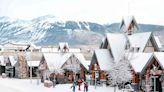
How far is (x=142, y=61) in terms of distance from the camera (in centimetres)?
6112

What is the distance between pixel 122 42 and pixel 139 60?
1228cm

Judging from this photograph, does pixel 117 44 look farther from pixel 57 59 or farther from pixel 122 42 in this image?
pixel 57 59

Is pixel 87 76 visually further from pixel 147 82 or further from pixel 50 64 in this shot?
pixel 147 82

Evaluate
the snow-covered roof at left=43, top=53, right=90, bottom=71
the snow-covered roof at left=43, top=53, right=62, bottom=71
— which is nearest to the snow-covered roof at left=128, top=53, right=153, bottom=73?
the snow-covered roof at left=43, top=53, right=90, bottom=71

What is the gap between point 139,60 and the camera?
62.1 meters

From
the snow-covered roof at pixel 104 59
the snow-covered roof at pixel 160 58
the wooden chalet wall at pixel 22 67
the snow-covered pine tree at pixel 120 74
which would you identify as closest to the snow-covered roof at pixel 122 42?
the snow-covered roof at pixel 104 59

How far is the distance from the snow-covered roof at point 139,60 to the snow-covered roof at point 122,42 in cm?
576

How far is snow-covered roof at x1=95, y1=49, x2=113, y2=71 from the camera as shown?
7031cm

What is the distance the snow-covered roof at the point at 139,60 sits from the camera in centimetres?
5992

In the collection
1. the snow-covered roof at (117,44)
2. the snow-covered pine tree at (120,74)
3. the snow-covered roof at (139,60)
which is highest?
the snow-covered roof at (117,44)

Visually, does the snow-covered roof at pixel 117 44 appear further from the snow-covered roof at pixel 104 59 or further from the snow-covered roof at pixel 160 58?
the snow-covered roof at pixel 160 58

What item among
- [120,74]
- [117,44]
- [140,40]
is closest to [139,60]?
[120,74]

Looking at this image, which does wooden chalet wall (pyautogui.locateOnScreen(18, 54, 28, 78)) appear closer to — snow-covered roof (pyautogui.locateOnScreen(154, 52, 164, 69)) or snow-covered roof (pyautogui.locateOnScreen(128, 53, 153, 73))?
snow-covered roof (pyautogui.locateOnScreen(128, 53, 153, 73))

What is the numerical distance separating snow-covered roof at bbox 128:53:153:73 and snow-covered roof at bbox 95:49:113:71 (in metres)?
6.64
